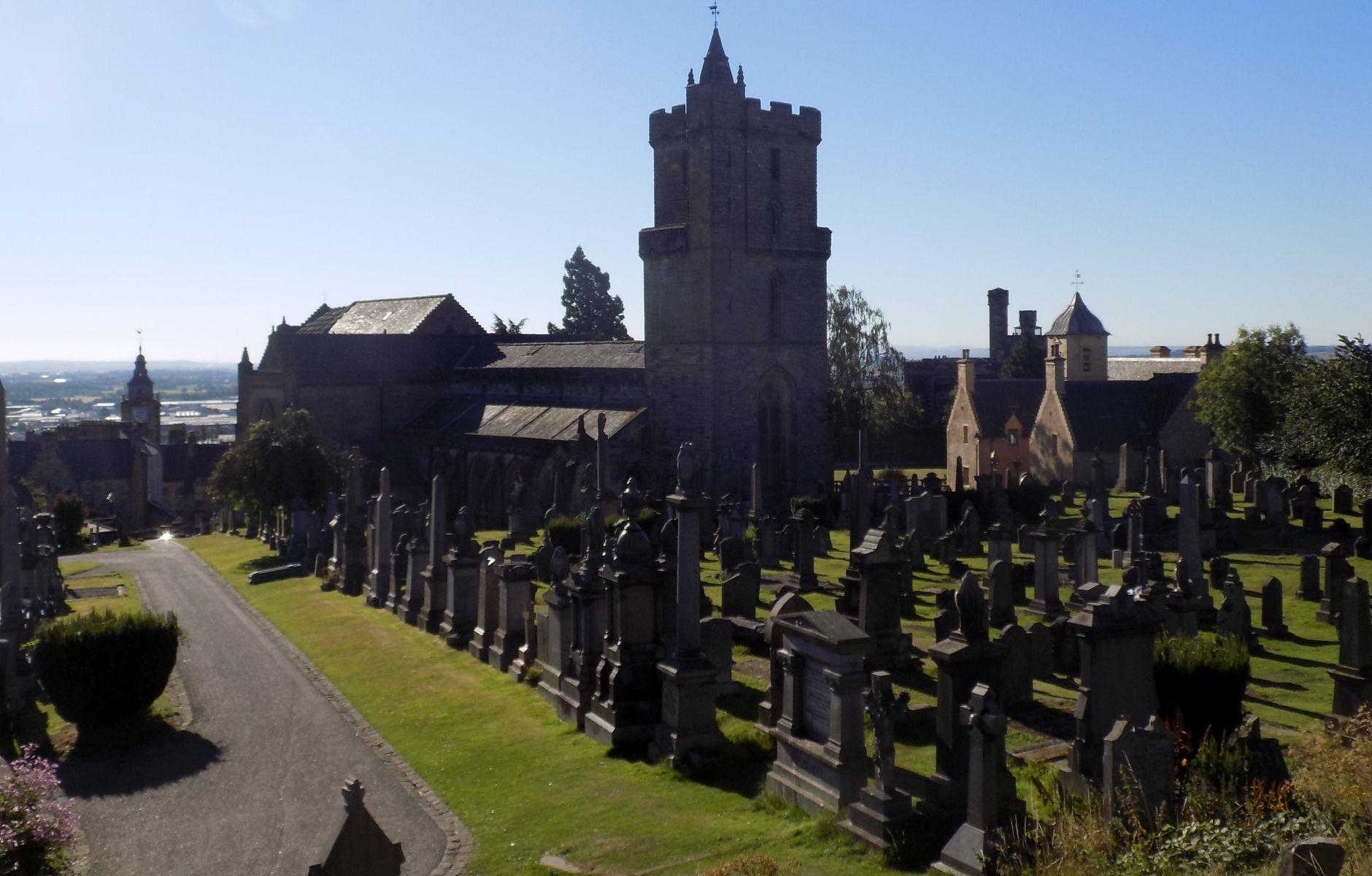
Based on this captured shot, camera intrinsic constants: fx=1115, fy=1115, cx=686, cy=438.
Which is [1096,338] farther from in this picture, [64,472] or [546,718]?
[64,472]

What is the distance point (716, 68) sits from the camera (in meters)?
38.2

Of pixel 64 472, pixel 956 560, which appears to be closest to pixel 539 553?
pixel 956 560

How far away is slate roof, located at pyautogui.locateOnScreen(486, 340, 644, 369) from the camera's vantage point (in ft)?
140

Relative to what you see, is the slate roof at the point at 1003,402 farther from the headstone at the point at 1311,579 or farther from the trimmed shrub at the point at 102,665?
the trimmed shrub at the point at 102,665

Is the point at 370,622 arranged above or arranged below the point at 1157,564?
below

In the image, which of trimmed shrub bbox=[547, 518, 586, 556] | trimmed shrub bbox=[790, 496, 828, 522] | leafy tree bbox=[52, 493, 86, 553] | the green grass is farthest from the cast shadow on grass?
leafy tree bbox=[52, 493, 86, 553]

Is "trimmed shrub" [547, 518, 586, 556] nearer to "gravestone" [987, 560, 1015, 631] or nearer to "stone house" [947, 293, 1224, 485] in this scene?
"gravestone" [987, 560, 1015, 631]

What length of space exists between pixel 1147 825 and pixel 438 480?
1497 centimetres

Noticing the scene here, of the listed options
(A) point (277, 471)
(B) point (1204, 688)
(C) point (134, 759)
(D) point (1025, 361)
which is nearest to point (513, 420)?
(A) point (277, 471)

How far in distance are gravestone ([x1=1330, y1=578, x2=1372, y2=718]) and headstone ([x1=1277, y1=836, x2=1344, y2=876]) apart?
7.35m

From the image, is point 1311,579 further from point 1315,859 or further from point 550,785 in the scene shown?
point 1315,859

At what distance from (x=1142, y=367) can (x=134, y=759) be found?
56.6 metres

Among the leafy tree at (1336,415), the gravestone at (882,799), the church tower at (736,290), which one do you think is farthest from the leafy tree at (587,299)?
the gravestone at (882,799)

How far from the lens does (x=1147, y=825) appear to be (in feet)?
27.7
